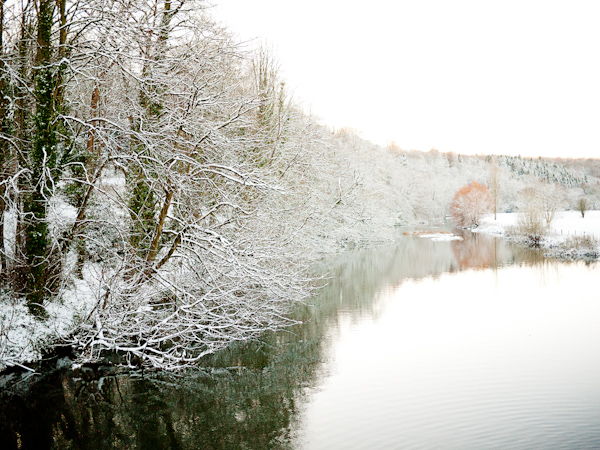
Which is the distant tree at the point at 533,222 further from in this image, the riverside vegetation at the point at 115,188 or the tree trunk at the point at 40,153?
the tree trunk at the point at 40,153

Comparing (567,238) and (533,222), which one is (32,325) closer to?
(567,238)

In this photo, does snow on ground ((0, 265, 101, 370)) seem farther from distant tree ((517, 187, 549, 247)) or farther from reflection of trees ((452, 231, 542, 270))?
distant tree ((517, 187, 549, 247))

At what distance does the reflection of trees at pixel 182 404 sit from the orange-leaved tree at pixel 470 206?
46.4 m

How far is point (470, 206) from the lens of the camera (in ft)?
177

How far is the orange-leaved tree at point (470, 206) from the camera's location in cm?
5378

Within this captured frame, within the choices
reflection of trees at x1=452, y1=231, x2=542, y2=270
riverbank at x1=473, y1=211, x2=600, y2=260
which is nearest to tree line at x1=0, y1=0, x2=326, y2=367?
reflection of trees at x1=452, y1=231, x2=542, y2=270

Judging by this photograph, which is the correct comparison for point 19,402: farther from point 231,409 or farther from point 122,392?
point 231,409

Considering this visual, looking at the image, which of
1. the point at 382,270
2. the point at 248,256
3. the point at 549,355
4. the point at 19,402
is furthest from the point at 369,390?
the point at 382,270

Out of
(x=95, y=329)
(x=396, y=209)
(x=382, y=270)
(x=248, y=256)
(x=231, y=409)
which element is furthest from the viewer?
(x=396, y=209)

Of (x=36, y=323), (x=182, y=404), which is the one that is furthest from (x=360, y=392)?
(x=36, y=323)

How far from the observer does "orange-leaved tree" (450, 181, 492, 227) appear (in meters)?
53.8

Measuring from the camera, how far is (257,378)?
850cm

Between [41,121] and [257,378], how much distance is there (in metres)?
A: 6.21

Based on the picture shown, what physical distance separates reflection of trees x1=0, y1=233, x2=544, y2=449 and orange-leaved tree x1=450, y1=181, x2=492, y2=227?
1826 inches
